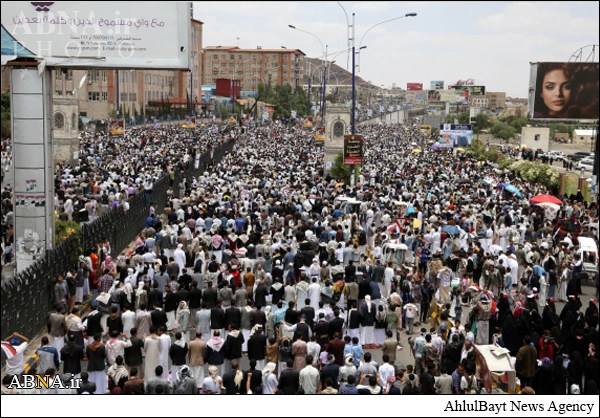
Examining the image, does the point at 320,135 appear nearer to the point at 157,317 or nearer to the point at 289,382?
the point at 157,317

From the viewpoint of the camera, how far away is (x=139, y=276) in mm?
14367

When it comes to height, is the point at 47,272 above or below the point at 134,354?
above

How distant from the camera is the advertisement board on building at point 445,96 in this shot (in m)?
158

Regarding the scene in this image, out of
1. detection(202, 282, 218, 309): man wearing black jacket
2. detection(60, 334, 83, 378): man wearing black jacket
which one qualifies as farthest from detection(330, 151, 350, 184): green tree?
detection(60, 334, 83, 378): man wearing black jacket

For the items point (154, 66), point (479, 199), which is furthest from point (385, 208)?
point (154, 66)

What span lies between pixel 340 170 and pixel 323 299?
21.4m

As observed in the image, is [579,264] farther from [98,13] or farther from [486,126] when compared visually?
[486,126]

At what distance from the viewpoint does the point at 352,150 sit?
1208 inches

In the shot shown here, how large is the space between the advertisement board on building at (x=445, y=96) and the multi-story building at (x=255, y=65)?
96.3 ft

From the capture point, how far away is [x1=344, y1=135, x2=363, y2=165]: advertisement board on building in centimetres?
3059

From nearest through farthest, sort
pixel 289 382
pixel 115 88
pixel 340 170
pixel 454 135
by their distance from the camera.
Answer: pixel 289 382
pixel 340 170
pixel 454 135
pixel 115 88

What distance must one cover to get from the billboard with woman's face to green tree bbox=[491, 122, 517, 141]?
7115 cm

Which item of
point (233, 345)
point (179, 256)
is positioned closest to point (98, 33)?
point (179, 256)

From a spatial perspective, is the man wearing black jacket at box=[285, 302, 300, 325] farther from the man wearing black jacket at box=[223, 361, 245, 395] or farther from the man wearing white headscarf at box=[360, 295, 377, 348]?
the man wearing black jacket at box=[223, 361, 245, 395]
